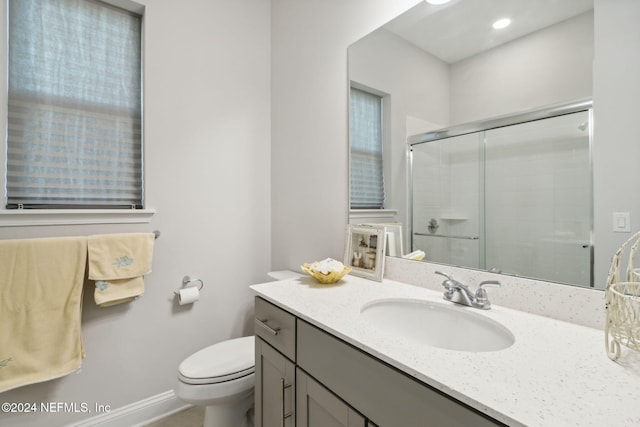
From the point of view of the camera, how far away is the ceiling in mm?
958

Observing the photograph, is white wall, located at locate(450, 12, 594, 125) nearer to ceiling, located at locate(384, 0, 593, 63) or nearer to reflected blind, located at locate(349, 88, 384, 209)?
ceiling, located at locate(384, 0, 593, 63)

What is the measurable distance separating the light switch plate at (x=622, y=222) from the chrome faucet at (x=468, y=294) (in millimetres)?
346

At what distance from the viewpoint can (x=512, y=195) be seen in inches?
40.1

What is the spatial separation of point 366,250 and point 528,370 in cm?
89

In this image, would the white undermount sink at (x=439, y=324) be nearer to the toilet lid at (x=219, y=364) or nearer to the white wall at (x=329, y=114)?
the white wall at (x=329, y=114)

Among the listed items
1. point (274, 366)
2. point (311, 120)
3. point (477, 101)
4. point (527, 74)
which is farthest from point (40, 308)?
point (527, 74)

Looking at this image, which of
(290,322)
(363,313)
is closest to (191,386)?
(290,322)

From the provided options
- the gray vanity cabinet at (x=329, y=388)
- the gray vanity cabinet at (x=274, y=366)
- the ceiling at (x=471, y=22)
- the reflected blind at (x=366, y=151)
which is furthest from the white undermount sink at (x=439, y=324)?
the ceiling at (x=471, y=22)

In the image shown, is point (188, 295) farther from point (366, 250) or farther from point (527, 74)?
point (527, 74)

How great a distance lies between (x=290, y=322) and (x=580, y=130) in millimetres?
1104

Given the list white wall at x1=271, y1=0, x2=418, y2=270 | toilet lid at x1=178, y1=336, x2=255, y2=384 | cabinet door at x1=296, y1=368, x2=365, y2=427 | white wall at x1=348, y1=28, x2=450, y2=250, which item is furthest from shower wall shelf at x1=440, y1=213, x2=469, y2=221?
toilet lid at x1=178, y1=336, x2=255, y2=384

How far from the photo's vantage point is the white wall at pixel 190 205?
5.18 feet

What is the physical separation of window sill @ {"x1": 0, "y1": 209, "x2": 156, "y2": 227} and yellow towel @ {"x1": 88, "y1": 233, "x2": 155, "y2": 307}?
103mm

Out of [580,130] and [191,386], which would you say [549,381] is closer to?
[580,130]
